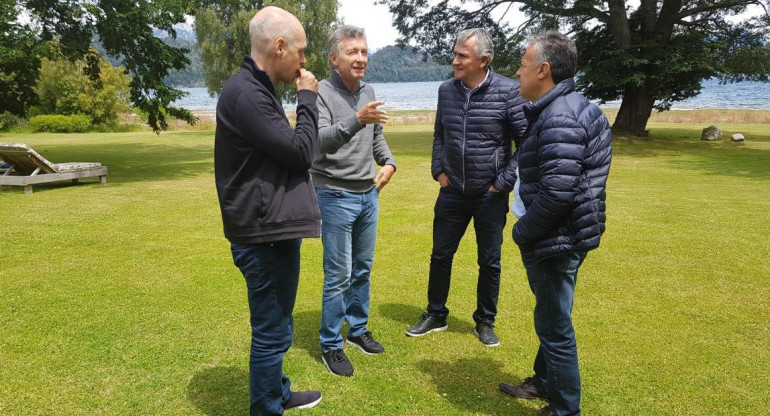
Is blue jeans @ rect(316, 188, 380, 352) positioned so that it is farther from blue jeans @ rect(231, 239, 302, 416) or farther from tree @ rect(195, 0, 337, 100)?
tree @ rect(195, 0, 337, 100)

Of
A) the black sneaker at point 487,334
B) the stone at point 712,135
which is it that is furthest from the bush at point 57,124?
the black sneaker at point 487,334

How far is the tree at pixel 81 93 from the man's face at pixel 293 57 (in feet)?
128

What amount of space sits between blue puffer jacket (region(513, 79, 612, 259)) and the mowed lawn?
132cm

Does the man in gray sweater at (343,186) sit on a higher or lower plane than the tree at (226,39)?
lower

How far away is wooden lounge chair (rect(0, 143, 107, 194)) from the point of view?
36.9 feet

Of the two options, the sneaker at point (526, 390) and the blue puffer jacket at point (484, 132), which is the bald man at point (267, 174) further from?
the blue puffer jacket at point (484, 132)

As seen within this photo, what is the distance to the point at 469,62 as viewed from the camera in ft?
13.7

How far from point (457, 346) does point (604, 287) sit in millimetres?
2287

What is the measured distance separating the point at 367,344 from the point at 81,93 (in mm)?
40666

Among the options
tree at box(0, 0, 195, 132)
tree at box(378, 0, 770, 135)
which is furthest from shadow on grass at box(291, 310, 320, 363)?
tree at box(378, 0, 770, 135)

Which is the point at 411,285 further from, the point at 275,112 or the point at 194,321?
the point at 275,112

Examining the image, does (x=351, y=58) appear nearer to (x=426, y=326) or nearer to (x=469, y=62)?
(x=469, y=62)

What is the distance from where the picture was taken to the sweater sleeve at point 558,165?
9.23 feet

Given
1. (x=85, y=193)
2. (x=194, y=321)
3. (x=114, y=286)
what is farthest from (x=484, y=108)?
(x=85, y=193)
